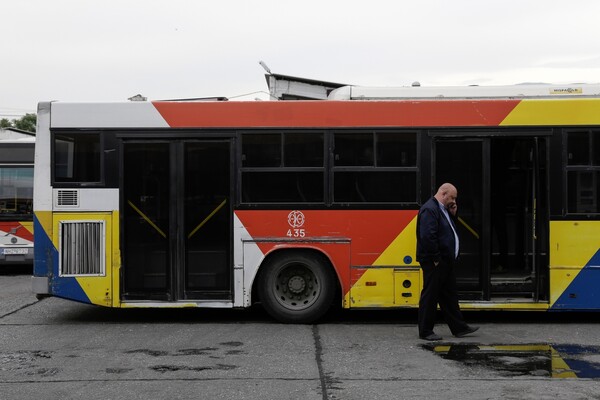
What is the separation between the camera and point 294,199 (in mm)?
10078

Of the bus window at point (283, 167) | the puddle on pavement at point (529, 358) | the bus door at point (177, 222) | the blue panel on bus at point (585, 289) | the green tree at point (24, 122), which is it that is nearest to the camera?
the puddle on pavement at point (529, 358)

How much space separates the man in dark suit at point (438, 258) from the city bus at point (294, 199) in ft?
2.59

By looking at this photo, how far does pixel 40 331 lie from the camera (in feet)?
32.5

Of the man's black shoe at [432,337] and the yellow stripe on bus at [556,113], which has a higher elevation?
the yellow stripe on bus at [556,113]

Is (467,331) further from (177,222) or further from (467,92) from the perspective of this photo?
(177,222)

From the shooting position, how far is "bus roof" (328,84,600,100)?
10.4 meters

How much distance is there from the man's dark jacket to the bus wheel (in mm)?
1479

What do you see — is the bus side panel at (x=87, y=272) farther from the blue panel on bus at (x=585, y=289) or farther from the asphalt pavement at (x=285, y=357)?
the blue panel on bus at (x=585, y=289)

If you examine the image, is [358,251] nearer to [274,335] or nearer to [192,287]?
[274,335]

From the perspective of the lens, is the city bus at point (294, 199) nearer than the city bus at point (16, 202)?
Yes

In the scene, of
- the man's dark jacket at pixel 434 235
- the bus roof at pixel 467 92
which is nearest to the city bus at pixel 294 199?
the bus roof at pixel 467 92

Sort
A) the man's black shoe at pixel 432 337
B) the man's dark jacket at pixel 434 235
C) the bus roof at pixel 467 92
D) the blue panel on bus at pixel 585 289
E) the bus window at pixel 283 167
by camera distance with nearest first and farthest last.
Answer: the man's dark jacket at pixel 434 235 < the man's black shoe at pixel 432 337 < the blue panel on bus at pixel 585 289 < the bus window at pixel 283 167 < the bus roof at pixel 467 92

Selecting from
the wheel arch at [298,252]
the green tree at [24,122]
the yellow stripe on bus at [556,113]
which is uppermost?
the green tree at [24,122]

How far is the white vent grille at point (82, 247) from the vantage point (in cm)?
1016
